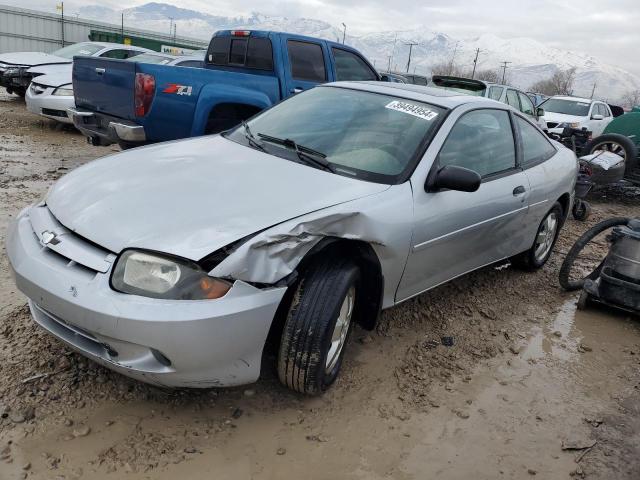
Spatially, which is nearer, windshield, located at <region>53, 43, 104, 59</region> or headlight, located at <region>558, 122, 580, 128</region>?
windshield, located at <region>53, 43, 104, 59</region>

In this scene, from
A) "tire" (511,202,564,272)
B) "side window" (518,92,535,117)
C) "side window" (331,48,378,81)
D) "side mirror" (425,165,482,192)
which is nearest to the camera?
"side mirror" (425,165,482,192)

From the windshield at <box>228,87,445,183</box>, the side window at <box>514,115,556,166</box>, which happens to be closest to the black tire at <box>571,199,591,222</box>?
the side window at <box>514,115,556,166</box>

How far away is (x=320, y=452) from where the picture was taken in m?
2.48

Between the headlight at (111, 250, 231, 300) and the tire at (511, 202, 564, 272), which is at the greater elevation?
the headlight at (111, 250, 231, 300)

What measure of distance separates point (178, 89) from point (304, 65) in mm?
1997

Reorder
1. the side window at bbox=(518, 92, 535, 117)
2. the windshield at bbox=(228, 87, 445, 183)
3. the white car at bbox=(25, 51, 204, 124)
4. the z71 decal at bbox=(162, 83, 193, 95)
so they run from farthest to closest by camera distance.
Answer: the side window at bbox=(518, 92, 535, 117)
the white car at bbox=(25, 51, 204, 124)
the z71 decal at bbox=(162, 83, 193, 95)
the windshield at bbox=(228, 87, 445, 183)

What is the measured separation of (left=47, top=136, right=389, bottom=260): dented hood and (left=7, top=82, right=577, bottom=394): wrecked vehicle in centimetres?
1

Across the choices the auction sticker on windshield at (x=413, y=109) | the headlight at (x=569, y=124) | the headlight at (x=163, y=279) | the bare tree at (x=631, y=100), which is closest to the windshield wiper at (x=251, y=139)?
the auction sticker on windshield at (x=413, y=109)

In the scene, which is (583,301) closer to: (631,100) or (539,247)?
(539,247)

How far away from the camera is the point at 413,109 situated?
3.58 m

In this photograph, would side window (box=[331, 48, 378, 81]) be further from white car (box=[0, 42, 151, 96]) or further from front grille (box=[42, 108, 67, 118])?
white car (box=[0, 42, 151, 96])

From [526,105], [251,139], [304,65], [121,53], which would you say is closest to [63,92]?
[121,53]

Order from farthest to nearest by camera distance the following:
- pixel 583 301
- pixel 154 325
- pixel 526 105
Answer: pixel 526 105, pixel 583 301, pixel 154 325

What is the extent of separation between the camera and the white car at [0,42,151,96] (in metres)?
11.0
